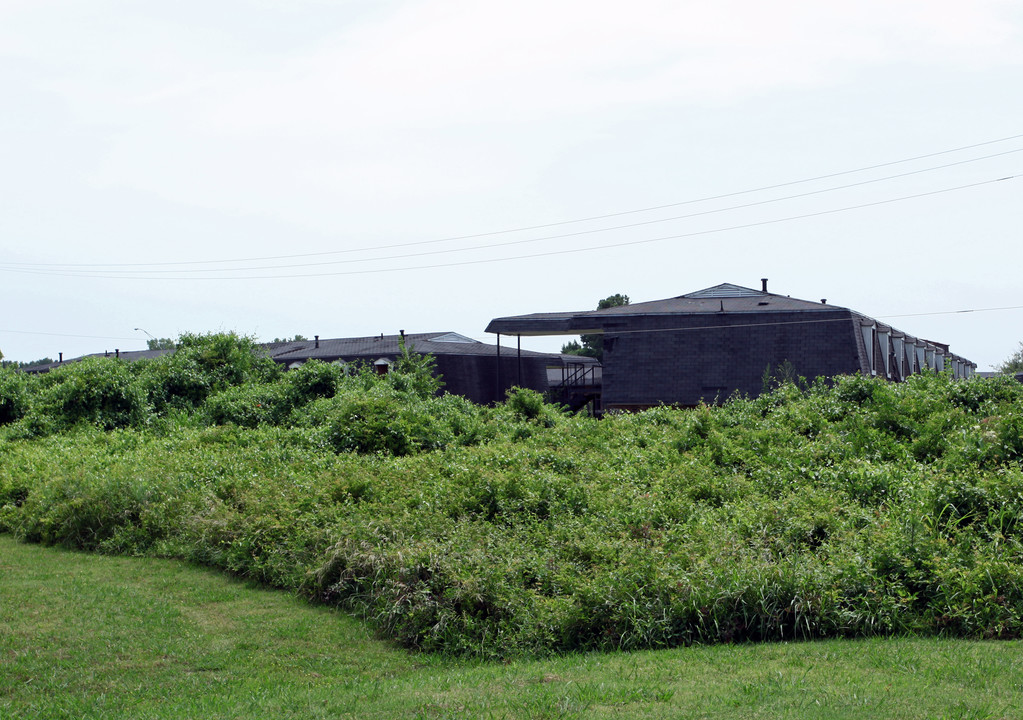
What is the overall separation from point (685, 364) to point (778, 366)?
314 centimetres

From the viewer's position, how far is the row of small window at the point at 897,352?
29.8 metres

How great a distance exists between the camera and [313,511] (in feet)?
36.4

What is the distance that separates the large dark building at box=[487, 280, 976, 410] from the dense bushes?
1352 centimetres

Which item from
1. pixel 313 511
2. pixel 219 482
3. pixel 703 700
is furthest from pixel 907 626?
pixel 219 482

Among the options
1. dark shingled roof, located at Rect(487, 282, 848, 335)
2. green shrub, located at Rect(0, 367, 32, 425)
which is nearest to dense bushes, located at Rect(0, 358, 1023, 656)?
green shrub, located at Rect(0, 367, 32, 425)

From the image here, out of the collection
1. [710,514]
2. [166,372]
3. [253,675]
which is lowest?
[253,675]

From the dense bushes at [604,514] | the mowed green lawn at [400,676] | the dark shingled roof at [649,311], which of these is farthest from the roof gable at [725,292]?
the mowed green lawn at [400,676]

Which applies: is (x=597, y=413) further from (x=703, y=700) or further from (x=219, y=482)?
(x=703, y=700)

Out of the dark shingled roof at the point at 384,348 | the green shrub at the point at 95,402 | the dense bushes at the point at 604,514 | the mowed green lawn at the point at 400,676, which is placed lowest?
the mowed green lawn at the point at 400,676

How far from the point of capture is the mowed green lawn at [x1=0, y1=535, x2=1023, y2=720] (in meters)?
5.29

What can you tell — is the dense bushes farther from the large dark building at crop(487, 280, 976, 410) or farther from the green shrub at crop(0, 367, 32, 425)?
the large dark building at crop(487, 280, 976, 410)

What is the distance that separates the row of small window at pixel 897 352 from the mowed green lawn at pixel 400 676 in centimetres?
2200

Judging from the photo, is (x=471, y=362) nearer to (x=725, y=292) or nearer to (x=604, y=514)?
(x=725, y=292)

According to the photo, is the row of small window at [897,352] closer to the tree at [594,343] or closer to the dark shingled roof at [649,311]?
the dark shingled roof at [649,311]
